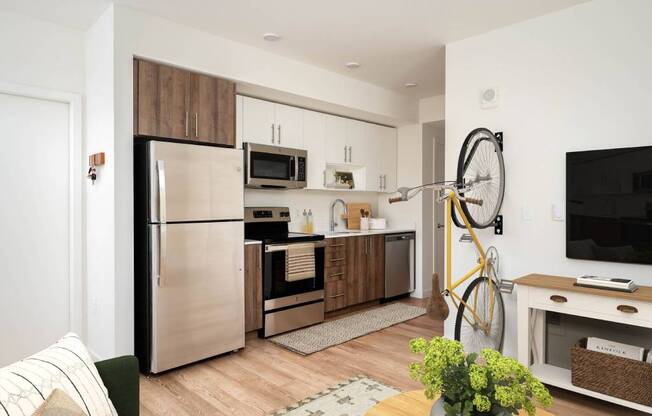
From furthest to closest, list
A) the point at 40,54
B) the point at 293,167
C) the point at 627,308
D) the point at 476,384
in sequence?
the point at 293,167, the point at 40,54, the point at 627,308, the point at 476,384

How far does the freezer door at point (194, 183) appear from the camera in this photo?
305 centimetres

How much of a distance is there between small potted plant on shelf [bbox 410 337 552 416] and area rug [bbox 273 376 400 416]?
53.3 inches

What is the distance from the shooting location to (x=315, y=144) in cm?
480

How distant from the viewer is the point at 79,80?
3508 millimetres

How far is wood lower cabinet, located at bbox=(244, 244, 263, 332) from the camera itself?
12.5 feet

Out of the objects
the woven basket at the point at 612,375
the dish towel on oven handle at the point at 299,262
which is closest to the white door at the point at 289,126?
the dish towel on oven handle at the point at 299,262

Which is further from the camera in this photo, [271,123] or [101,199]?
[271,123]

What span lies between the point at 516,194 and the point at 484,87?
93 cm

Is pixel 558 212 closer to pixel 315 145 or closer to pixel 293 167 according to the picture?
pixel 293 167

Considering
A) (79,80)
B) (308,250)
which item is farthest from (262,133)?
(79,80)

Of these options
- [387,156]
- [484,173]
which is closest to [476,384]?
[484,173]

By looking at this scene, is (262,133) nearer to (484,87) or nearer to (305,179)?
(305,179)

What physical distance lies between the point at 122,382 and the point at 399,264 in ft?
14.1

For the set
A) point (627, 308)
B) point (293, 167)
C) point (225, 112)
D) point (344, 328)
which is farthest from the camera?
point (293, 167)
